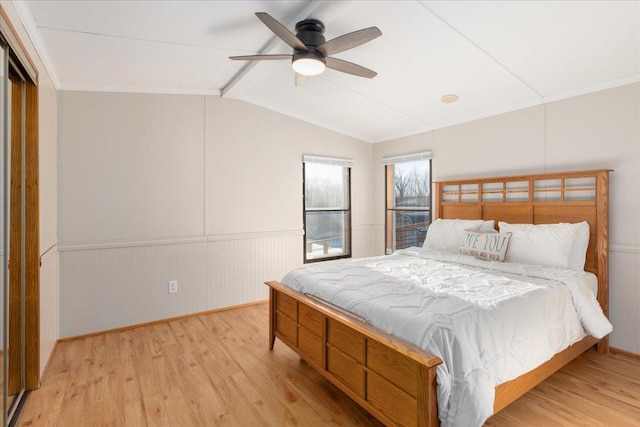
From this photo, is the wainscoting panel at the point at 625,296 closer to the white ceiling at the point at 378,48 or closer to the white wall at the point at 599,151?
the white wall at the point at 599,151

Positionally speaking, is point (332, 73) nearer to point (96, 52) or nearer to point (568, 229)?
point (96, 52)

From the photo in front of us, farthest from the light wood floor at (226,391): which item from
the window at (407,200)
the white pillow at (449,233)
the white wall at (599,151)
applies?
the window at (407,200)

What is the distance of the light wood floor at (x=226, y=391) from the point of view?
1.98 metres

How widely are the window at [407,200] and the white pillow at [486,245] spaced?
1.31 m

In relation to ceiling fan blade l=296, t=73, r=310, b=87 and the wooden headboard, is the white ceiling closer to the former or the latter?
ceiling fan blade l=296, t=73, r=310, b=87

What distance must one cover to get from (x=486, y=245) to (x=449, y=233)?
0.55 metres

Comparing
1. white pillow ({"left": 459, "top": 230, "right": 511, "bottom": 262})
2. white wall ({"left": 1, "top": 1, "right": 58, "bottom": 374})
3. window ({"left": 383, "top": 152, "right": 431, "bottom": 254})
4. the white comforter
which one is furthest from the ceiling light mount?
window ({"left": 383, "top": 152, "right": 431, "bottom": 254})

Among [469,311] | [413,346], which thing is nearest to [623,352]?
[469,311]

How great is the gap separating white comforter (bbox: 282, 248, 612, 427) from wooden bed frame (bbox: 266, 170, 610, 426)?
0.31ft

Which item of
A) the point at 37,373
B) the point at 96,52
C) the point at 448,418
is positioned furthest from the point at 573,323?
the point at 96,52

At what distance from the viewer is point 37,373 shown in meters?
2.28

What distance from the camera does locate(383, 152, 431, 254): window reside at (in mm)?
4625

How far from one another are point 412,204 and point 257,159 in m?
2.33

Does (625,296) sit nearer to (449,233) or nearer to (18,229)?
(449,233)
